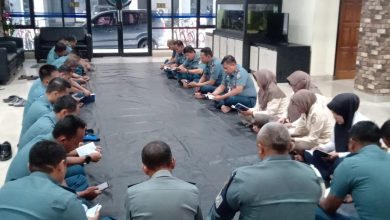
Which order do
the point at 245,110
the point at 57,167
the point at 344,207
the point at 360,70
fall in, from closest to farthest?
the point at 57,167 → the point at 344,207 → the point at 245,110 → the point at 360,70

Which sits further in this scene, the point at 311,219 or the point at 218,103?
the point at 218,103

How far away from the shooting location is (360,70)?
7.13 m

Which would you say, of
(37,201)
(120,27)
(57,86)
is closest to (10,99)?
(57,86)

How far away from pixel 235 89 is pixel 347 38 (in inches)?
175

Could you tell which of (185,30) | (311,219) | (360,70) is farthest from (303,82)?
(185,30)

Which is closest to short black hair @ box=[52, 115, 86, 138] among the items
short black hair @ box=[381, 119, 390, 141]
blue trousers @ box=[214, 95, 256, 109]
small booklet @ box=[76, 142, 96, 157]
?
small booklet @ box=[76, 142, 96, 157]

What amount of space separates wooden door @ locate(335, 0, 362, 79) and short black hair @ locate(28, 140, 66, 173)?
309 inches

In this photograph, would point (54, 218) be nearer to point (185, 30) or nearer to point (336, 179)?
point (336, 179)

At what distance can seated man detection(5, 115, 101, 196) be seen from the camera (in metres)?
2.43

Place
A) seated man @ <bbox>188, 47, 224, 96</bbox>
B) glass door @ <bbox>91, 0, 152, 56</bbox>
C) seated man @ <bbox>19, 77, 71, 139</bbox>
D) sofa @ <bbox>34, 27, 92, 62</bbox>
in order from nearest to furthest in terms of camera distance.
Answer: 1. seated man @ <bbox>19, 77, 71, 139</bbox>
2. seated man @ <bbox>188, 47, 224, 96</bbox>
3. sofa @ <bbox>34, 27, 92, 62</bbox>
4. glass door @ <bbox>91, 0, 152, 56</bbox>

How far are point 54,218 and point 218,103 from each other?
4.04 m

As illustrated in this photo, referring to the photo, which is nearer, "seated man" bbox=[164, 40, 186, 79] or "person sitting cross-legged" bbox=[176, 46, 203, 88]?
"person sitting cross-legged" bbox=[176, 46, 203, 88]

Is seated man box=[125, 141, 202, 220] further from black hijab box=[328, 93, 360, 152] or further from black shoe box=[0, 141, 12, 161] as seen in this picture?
black shoe box=[0, 141, 12, 161]

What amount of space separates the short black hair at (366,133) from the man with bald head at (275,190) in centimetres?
49
